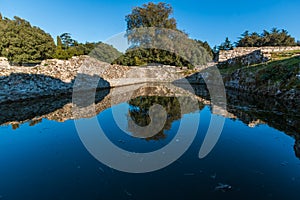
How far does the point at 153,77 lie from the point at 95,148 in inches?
Result: 1038

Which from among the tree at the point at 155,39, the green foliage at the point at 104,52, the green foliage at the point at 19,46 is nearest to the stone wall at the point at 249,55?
the tree at the point at 155,39

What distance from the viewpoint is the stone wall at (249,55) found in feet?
64.4

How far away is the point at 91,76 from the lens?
18312 millimetres

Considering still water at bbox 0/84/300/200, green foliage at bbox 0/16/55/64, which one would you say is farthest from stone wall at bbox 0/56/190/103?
green foliage at bbox 0/16/55/64

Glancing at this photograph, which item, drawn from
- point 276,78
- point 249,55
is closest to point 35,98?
point 276,78

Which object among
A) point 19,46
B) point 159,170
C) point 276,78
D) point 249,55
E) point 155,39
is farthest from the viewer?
point 155,39

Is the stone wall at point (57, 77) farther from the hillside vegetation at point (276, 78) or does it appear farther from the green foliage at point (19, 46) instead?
the hillside vegetation at point (276, 78)

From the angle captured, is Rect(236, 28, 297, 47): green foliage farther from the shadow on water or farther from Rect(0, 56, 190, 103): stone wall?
the shadow on water

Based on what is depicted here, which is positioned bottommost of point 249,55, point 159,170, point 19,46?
point 159,170

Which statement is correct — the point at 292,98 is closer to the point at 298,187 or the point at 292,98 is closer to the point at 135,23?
the point at 298,187

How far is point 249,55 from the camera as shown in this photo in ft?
73.3

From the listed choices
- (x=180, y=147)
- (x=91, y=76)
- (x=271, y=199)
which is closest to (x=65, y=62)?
(x=91, y=76)

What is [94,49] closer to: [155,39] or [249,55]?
[155,39]

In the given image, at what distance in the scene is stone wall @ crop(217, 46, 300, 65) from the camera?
64.4 feet
